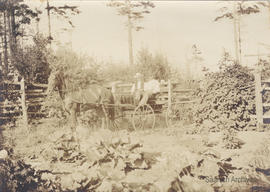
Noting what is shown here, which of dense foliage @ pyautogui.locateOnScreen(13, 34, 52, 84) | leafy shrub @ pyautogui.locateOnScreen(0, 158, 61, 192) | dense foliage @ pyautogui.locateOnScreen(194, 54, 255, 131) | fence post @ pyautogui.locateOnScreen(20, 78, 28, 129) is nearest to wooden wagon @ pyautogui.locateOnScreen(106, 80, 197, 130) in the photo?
dense foliage @ pyautogui.locateOnScreen(194, 54, 255, 131)

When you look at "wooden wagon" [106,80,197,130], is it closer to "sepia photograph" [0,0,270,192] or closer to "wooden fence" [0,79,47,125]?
"sepia photograph" [0,0,270,192]

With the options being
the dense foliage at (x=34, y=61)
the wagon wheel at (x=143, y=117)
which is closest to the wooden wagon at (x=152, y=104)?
the wagon wheel at (x=143, y=117)

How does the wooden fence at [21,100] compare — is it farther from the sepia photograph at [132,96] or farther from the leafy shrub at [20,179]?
the leafy shrub at [20,179]

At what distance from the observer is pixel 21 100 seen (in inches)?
148

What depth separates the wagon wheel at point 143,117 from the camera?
5203 millimetres

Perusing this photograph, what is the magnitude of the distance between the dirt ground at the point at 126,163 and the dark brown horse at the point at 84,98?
604 mm

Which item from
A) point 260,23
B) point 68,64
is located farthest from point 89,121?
point 260,23

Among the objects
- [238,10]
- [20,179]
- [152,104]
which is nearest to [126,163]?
[20,179]

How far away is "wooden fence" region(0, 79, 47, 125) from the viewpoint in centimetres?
354

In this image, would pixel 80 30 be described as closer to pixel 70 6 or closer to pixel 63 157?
pixel 70 6

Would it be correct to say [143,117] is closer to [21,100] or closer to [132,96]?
[132,96]

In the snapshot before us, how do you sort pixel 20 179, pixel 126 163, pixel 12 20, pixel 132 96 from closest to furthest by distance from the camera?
1. pixel 20 179
2. pixel 126 163
3. pixel 12 20
4. pixel 132 96

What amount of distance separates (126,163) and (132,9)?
214cm

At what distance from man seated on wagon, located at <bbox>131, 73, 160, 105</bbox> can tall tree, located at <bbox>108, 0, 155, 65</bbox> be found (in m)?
1.20
